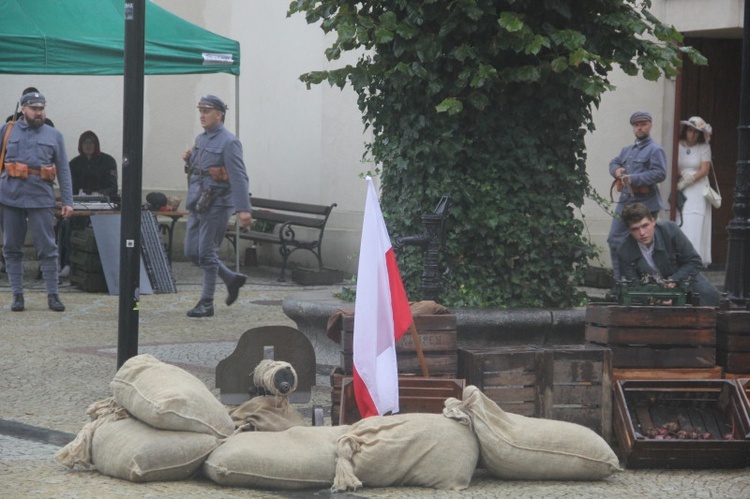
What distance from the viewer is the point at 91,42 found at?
1323 cm

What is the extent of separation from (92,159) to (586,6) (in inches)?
351

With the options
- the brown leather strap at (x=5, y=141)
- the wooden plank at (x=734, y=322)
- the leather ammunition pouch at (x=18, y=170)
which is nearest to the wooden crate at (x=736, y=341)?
the wooden plank at (x=734, y=322)

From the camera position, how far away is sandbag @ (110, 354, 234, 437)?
5996 mm

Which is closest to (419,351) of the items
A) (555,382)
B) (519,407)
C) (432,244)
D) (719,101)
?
(519,407)

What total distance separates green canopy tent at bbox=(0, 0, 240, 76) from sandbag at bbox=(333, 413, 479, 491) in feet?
25.6

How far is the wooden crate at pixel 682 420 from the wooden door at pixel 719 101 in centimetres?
973

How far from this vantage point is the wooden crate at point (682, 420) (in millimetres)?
6496

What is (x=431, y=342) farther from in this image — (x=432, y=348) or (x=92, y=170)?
(x=92, y=170)

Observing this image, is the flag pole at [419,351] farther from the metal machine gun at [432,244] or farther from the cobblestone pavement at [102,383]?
the metal machine gun at [432,244]

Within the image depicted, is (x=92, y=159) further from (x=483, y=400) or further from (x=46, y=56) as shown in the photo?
(x=483, y=400)

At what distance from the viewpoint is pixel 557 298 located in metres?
9.20

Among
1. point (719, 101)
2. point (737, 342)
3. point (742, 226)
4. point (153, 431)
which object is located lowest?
point (153, 431)

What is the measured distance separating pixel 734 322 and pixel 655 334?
46 centimetres

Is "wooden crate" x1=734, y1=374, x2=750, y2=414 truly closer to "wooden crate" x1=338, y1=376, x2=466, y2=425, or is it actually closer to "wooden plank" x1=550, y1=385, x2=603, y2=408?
"wooden plank" x1=550, y1=385, x2=603, y2=408
